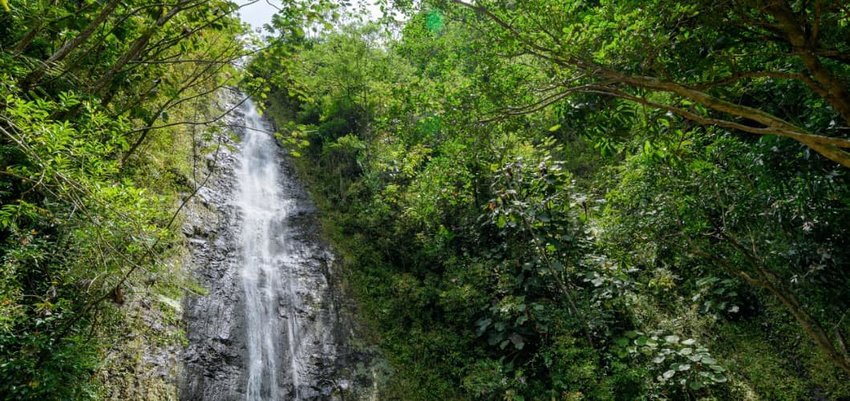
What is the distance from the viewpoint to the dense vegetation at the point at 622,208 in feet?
10.4

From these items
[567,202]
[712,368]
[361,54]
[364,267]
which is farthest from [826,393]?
[361,54]

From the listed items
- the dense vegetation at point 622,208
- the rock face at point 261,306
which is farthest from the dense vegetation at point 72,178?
Result: the rock face at point 261,306

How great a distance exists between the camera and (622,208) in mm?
6609

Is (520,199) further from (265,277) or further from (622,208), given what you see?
(265,277)

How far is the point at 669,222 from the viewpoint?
6055 mm

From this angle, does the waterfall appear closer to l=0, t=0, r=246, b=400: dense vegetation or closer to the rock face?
the rock face

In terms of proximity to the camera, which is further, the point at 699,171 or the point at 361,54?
the point at 361,54

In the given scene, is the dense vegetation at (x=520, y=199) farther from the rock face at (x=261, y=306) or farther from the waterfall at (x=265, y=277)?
the waterfall at (x=265, y=277)

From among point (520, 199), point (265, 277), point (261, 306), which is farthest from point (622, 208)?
point (265, 277)

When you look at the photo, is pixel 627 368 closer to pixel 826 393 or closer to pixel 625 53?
pixel 826 393

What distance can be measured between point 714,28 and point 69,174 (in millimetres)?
4910

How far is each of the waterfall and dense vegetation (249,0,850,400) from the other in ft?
6.28

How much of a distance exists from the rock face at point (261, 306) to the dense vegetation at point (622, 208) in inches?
41.6

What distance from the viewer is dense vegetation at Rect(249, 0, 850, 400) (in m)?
3.16
